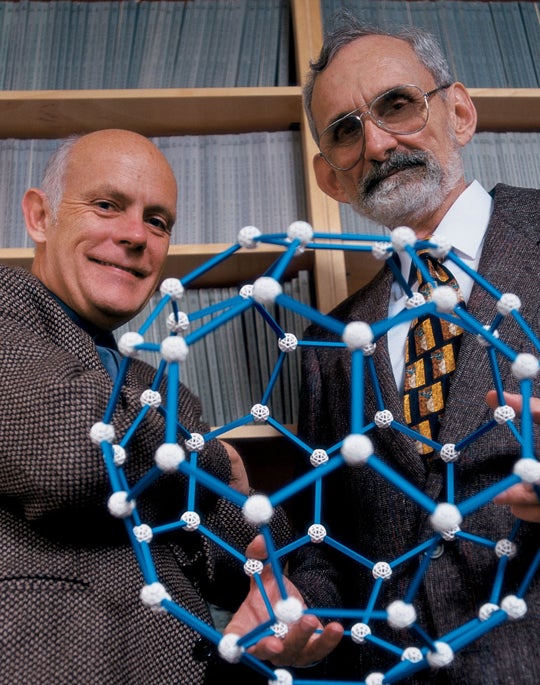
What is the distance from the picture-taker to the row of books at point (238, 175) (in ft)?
4.99

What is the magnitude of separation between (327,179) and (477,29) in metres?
0.65

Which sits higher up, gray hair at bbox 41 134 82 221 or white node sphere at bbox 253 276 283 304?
gray hair at bbox 41 134 82 221

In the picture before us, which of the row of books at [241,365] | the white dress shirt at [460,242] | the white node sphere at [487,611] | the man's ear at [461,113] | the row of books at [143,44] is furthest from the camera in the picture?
the row of books at [143,44]

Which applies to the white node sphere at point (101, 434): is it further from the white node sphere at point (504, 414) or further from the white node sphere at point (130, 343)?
the white node sphere at point (504, 414)

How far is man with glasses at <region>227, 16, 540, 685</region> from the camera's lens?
31.8 inches

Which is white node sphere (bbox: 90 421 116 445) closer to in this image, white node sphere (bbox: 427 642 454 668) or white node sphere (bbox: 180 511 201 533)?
white node sphere (bbox: 180 511 201 533)

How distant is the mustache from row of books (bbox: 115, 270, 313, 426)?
305mm

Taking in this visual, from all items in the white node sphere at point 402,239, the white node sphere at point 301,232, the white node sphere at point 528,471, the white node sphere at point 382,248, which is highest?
the white node sphere at point 301,232


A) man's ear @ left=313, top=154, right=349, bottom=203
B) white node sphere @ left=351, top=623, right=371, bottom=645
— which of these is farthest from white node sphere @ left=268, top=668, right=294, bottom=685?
man's ear @ left=313, top=154, right=349, bottom=203

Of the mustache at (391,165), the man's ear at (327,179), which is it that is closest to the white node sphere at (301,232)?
the mustache at (391,165)

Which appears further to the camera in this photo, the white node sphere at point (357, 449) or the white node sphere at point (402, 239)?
the white node sphere at point (402, 239)

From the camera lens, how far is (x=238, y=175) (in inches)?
61.7

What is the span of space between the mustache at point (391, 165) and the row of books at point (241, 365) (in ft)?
1.00

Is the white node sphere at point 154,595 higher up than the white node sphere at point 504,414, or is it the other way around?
the white node sphere at point 504,414
